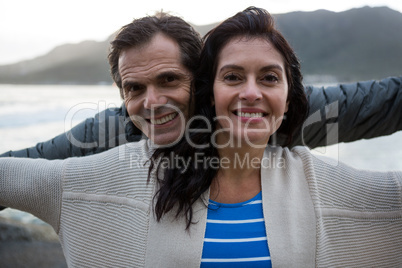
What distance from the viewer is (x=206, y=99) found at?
213 cm

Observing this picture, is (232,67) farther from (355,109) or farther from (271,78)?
(355,109)

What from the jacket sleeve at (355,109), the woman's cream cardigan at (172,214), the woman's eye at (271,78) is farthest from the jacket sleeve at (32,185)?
the jacket sleeve at (355,109)

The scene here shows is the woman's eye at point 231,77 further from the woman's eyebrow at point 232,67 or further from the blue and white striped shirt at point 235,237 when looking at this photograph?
the blue and white striped shirt at point 235,237

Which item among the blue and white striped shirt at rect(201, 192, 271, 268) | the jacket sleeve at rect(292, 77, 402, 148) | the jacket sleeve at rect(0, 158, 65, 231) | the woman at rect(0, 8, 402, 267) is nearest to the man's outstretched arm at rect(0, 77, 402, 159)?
the jacket sleeve at rect(292, 77, 402, 148)

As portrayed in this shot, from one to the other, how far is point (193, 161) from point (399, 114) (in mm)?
1622

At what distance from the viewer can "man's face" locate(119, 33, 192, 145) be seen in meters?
2.18

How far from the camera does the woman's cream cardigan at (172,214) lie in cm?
178

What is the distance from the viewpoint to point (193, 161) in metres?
2.03

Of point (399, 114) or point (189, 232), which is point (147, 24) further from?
point (399, 114)

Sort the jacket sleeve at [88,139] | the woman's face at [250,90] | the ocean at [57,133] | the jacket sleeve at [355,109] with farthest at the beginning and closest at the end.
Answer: the ocean at [57,133]
the jacket sleeve at [88,139]
the jacket sleeve at [355,109]
the woman's face at [250,90]

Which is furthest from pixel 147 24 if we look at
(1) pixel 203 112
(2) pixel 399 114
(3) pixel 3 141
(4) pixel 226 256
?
(3) pixel 3 141

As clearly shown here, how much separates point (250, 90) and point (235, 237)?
2.43 ft

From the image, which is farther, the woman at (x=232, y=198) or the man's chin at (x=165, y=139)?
the man's chin at (x=165, y=139)

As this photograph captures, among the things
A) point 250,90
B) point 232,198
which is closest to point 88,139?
point 232,198
